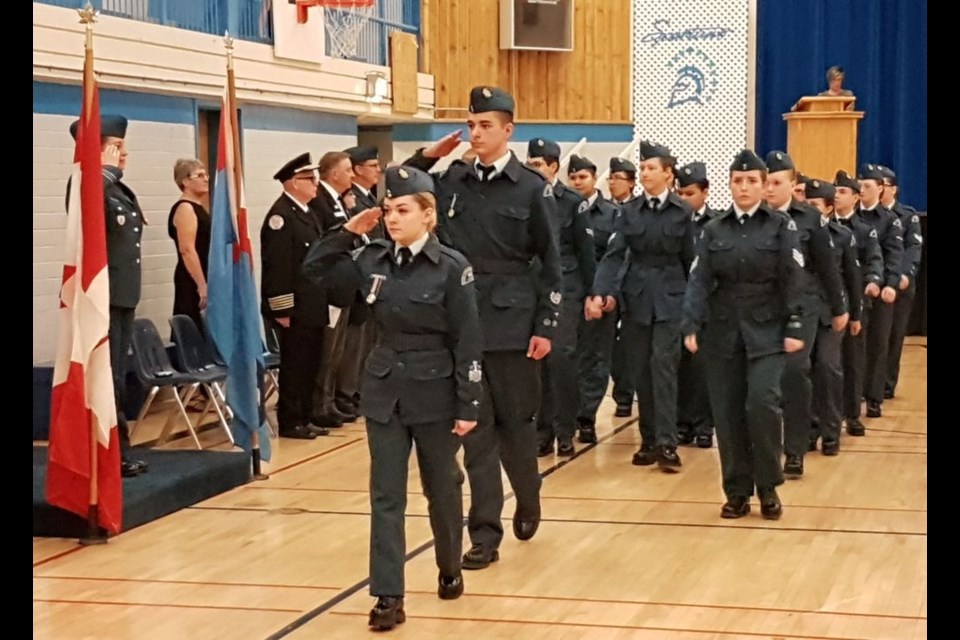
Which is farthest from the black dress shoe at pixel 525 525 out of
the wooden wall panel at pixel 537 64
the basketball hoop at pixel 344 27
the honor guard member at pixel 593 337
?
the wooden wall panel at pixel 537 64

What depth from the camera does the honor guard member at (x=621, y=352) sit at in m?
10.2

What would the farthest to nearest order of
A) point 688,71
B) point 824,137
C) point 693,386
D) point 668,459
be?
point 688,71 < point 824,137 < point 693,386 < point 668,459

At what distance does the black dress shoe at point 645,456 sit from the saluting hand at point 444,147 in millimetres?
3396

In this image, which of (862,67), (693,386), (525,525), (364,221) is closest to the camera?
(364,221)

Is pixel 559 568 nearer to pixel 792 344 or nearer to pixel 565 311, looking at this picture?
pixel 792 344

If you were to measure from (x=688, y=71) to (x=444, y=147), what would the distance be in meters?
13.0

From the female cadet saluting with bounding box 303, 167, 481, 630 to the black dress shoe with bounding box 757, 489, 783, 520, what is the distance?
90.0 inches

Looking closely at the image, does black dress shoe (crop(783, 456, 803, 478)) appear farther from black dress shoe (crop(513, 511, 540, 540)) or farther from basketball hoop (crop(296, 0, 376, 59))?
basketball hoop (crop(296, 0, 376, 59))

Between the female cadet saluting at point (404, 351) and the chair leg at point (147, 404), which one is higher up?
the female cadet saluting at point (404, 351)

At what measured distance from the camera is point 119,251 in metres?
7.54

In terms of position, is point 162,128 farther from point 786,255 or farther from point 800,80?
point 800,80

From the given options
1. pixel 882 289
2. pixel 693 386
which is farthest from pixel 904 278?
pixel 693 386

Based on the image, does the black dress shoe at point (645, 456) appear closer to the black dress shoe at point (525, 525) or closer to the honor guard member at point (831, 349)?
the honor guard member at point (831, 349)

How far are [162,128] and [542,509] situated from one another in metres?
4.95
